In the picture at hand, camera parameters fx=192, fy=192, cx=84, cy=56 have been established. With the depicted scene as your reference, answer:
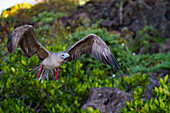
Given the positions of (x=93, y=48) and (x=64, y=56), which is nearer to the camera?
(x=64, y=56)

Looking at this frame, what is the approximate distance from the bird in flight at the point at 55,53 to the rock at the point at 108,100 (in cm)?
92

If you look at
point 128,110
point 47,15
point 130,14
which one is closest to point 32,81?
point 128,110

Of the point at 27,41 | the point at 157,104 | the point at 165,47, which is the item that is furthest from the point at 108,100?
the point at 165,47

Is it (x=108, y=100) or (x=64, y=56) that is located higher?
(x=64, y=56)

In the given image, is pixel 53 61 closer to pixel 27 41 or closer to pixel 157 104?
pixel 27 41

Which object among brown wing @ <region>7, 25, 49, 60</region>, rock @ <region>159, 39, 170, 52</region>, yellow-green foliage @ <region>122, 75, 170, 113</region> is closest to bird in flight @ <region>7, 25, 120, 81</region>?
brown wing @ <region>7, 25, 49, 60</region>

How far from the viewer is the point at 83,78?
5645 mm

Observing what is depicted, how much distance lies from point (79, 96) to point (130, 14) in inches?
342

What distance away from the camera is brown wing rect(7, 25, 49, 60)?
3.20 m

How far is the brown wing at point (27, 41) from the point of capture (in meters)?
3.20

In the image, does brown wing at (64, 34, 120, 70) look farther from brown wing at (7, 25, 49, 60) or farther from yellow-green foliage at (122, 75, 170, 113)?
yellow-green foliage at (122, 75, 170, 113)

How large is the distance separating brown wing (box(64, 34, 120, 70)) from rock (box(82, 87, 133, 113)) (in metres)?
0.92

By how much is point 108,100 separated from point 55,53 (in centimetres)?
166

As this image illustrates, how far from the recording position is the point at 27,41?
364 centimetres
